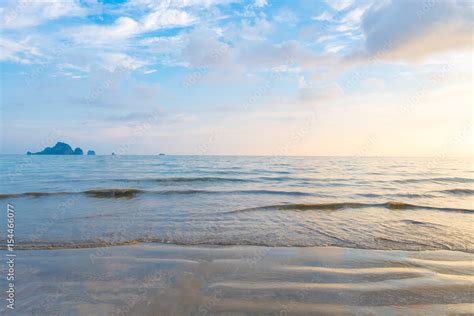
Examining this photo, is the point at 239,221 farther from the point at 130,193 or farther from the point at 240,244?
the point at 130,193

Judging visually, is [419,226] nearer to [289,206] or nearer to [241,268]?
[289,206]

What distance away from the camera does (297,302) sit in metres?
4.17

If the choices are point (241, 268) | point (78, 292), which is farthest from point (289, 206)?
point (78, 292)

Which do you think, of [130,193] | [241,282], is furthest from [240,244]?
[130,193]

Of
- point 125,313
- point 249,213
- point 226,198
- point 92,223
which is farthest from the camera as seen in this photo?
point 226,198

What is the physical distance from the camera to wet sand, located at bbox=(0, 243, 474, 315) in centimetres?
406

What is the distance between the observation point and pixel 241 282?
16.0 ft

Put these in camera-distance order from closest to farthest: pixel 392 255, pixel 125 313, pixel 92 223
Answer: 1. pixel 125 313
2. pixel 392 255
3. pixel 92 223

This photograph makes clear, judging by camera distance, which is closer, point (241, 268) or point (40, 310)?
point (40, 310)

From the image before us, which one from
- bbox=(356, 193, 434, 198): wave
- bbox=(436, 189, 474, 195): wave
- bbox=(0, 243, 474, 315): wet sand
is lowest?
bbox=(436, 189, 474, 195): wave

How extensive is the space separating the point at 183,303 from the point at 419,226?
31.4 feet

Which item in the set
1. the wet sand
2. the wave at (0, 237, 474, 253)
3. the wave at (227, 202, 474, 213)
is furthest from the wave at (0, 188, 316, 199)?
the wet sand

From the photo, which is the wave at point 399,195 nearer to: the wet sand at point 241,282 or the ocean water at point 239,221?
the ocean water at point 239,221

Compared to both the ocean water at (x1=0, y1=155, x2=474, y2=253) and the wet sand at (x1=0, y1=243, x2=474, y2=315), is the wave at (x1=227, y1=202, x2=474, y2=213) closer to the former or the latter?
the ocean water at (x1=0, y1=155, x2=474, y2=253)
